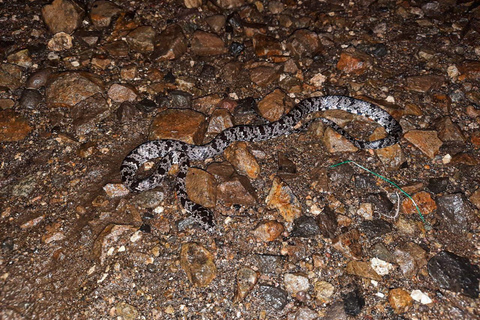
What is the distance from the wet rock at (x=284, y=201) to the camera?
25.8 ft

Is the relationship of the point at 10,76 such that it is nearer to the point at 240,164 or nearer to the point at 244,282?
the point at 240,164

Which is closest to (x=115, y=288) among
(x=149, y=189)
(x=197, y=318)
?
(x=197, y=318)

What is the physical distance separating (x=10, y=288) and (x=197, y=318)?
3672 mm

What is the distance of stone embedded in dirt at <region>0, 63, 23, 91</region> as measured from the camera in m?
10.3

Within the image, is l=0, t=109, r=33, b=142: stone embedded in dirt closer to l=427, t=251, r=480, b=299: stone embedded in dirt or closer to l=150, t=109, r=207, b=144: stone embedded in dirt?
l=150, t=109, r=207, b=144: stone embedded in dirt

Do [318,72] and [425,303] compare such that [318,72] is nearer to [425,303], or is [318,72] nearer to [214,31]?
[214,31]

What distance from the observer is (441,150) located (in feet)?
30.0

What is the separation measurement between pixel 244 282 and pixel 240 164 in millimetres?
3002

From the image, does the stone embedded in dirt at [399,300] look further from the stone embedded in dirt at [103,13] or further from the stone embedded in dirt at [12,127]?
the stone embedded in dirt at [103,13]

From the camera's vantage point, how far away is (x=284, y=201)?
798 cm

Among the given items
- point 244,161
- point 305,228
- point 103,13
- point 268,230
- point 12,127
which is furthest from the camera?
point 103,13

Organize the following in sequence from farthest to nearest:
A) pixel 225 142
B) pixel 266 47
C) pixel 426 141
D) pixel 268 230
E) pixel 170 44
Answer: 1. pixel 266 47
2. pixel 170 44
3. pixel 225 142
4. pixel 426 141
5. pixel 268 230

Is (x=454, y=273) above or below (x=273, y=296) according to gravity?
above

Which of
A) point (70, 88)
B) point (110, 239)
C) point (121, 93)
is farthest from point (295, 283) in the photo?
point (70, 88)
